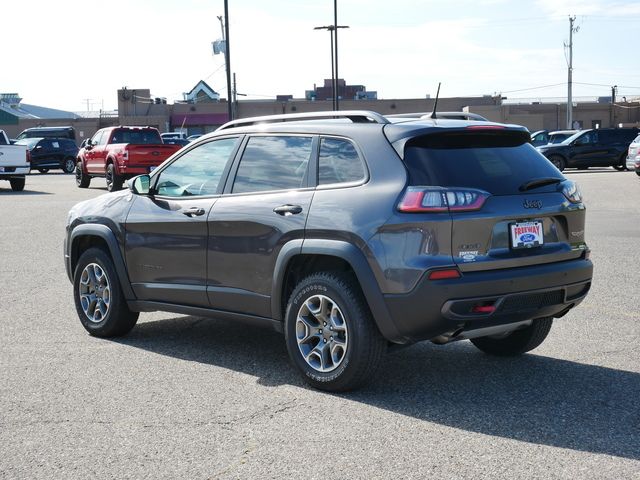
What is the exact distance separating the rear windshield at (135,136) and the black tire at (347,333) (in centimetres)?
2334

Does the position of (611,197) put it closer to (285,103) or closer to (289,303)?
(289,303)

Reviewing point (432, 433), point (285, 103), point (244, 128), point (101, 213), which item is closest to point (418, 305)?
point (432, 433)

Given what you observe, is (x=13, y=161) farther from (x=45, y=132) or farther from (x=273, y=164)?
(x=45, y=132)

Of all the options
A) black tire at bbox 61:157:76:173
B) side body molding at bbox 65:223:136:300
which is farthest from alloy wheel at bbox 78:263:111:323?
black tire at bbox 61:157:76:173

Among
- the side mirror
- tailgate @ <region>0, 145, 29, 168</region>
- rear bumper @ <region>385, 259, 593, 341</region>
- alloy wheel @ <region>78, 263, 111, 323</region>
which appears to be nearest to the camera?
rear bumper @ <region>385, 259, 593, 341</region>

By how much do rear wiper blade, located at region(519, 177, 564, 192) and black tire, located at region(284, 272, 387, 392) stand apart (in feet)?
4.04

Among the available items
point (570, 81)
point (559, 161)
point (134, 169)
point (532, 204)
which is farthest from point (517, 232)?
point (570, 81)

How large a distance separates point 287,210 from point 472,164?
4.12 ft

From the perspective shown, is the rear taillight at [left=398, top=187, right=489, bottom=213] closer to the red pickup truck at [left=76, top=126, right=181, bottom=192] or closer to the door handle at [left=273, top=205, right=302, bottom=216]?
the door handle at [left=273, top=205, right=302, bottom=216]

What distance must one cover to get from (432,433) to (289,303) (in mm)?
1451

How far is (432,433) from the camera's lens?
4.96m

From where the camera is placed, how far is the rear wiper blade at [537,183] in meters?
5.71

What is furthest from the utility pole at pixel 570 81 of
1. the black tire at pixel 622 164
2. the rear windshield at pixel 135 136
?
the rear windshield at pixel 135 136

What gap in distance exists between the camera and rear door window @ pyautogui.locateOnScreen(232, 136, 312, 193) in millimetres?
6168
